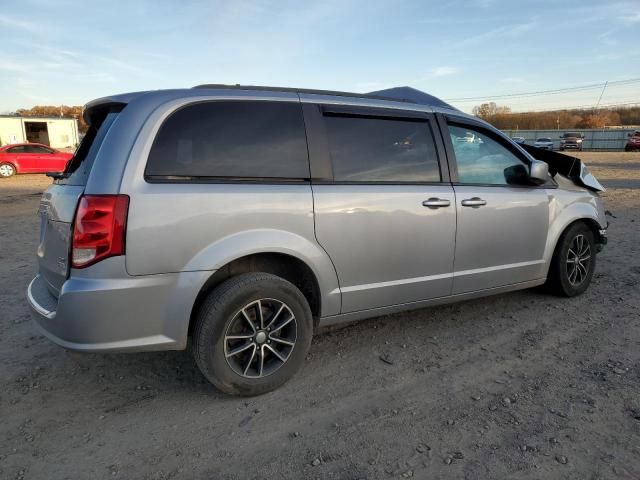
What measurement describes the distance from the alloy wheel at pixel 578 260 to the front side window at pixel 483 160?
1.02 metres

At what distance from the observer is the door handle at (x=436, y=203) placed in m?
3.42

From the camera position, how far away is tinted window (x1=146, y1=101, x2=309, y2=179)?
268 centimetres

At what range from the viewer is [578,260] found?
4.52 m

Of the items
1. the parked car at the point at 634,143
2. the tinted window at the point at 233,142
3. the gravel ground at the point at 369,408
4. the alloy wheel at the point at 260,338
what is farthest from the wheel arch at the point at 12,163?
the parked car at the point at 634,143

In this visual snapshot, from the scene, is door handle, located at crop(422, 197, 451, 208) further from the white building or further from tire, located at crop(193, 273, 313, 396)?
the white building

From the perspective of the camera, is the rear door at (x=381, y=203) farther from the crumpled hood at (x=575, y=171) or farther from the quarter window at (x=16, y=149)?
the quarter window at (x=16, y=149)

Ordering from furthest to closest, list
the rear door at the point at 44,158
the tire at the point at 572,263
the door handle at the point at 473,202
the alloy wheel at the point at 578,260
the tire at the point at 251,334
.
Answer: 1. the rear door at the point at 44,158
2. the alloy wheel at the point at 578,260
3. the tire at the point at 572,263
4. the door handle at the point at 473,202
5. the tire at the point at 251,334

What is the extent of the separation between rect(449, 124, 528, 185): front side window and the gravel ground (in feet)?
4.15

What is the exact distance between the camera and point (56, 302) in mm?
2678

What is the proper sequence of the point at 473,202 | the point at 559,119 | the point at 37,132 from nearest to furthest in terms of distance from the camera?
the point at 473,202, the point at 37,132, the point at 559,119

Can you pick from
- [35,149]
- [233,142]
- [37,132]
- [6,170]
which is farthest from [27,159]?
A: [37,132]

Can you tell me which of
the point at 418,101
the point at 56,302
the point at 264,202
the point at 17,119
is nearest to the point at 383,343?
the point at 264,202

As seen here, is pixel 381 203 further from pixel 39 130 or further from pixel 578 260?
pixel 39 130

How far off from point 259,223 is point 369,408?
1.31 m
